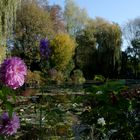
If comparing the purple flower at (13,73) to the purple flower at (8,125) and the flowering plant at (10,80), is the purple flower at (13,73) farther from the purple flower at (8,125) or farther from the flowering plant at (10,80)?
the purple flower at (8,125)

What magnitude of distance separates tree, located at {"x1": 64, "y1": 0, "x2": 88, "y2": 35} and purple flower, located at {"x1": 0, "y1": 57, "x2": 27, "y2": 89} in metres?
44.9

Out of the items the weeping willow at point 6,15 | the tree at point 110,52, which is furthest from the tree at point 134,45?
the weeping willow at point 6,15

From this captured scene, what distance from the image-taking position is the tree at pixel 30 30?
1367 inches

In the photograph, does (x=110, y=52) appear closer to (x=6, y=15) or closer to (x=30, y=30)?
(x=30, y=30)

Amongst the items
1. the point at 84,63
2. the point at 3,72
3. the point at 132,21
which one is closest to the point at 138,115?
the point at 3,72

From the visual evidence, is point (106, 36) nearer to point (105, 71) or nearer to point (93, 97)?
point (105, 71)

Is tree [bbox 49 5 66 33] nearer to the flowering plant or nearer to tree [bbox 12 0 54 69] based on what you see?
tree [bbox 12 0 54 69]

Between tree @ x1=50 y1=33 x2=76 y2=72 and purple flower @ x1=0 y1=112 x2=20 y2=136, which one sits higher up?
tree @ x1=50 y1=33 x2=76 y2=72

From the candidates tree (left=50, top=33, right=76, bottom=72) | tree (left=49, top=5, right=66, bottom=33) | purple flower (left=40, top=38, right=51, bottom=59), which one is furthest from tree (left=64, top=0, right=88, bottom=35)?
purple flower (left=40, top=38, right=51, bottom=59)

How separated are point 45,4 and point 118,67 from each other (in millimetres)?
9106

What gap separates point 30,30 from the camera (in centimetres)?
3503

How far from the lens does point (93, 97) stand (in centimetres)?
344

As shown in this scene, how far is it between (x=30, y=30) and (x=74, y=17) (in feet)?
48.2

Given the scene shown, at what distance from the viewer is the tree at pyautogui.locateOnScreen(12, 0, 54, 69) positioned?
34.7m
